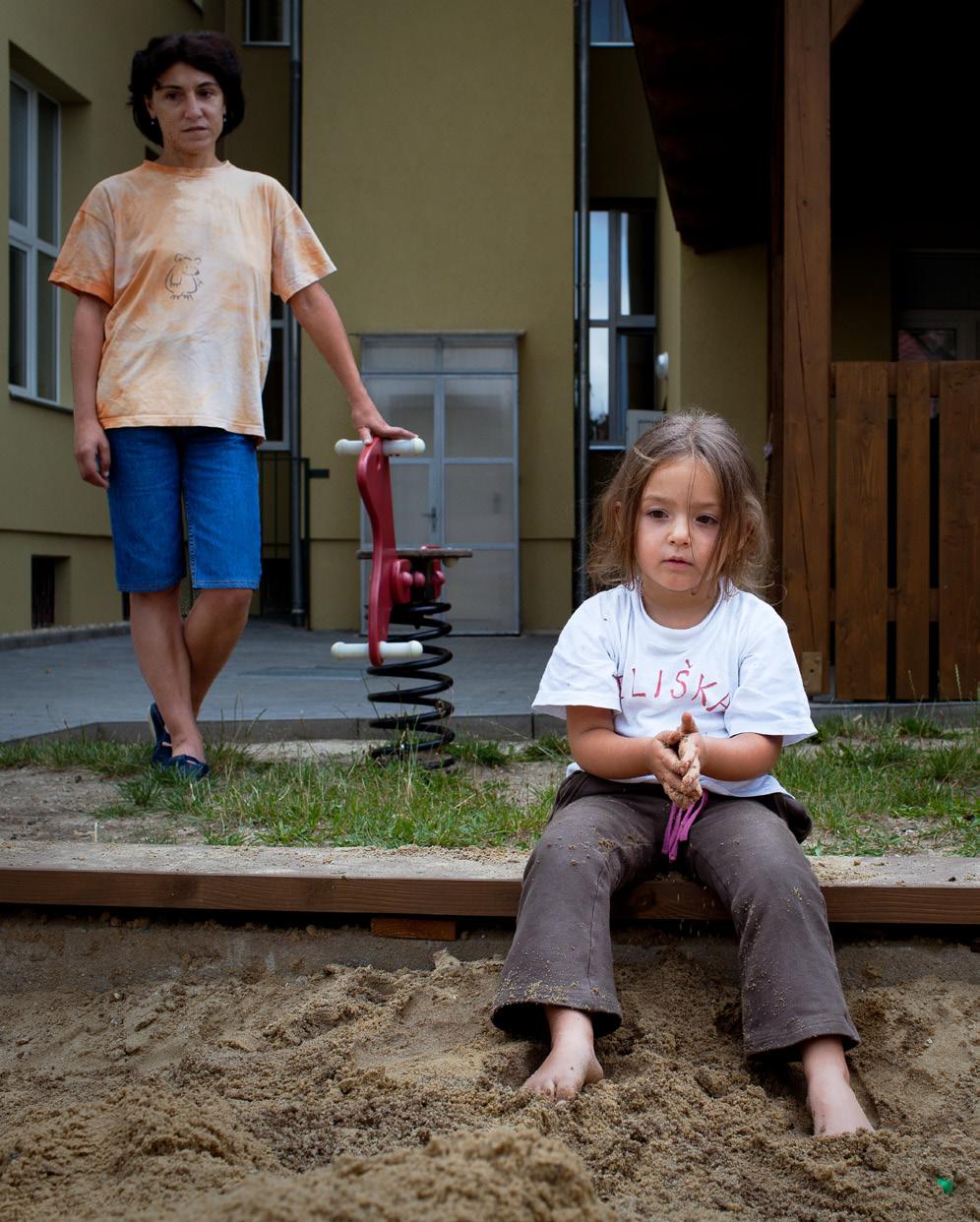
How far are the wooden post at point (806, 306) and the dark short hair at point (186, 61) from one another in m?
2.73

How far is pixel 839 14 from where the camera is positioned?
6012 millimetres

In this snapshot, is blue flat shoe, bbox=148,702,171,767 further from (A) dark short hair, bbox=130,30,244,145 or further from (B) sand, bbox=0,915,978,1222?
(A) dark short hair, bbox=130,30,244,145

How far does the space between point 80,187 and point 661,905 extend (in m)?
11.4

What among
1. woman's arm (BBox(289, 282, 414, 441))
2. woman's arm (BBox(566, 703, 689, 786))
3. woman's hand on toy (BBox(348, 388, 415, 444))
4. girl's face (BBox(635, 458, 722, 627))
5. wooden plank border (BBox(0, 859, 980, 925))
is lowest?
wooden plank border (BBox(0, 859, 980, 925))

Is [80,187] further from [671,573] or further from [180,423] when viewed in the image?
[671,573]

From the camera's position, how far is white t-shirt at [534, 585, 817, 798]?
2.65 metres

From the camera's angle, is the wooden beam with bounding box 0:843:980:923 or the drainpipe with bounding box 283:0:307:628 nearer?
the wooden beam with bounding box 0:843:980:923

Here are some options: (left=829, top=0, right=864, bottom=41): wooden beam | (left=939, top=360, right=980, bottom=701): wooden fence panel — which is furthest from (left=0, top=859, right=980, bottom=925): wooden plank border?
(left=829, top=0, right=864, bottom=41): wooden beam

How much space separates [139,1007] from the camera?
259cm

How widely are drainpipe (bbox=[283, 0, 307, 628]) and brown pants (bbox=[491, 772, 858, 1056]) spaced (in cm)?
1224

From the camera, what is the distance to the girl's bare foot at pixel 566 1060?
6.78 feet

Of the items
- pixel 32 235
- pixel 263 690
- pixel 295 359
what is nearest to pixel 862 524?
pixel 263 690

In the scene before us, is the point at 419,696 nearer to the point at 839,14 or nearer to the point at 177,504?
the point at 177,504

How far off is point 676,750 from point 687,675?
0.85ft
